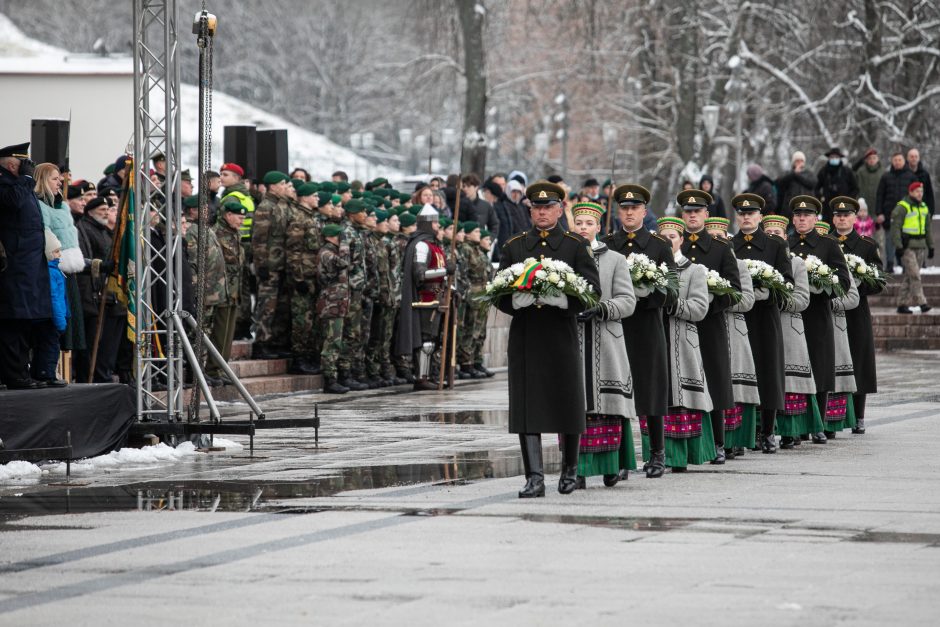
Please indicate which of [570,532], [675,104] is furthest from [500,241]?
[675,104]

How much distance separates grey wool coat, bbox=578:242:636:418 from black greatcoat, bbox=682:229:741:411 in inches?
67.9

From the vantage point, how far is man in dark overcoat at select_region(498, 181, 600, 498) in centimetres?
1202

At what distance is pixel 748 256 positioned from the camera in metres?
15.7

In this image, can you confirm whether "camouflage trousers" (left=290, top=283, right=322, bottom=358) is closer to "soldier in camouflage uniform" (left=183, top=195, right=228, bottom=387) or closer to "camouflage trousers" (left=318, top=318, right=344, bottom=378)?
"camouflage trousers" (left=318, top=318, right=344, bottom=378)

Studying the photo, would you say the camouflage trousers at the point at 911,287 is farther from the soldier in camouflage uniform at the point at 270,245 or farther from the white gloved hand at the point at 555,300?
the white gloved hand at the point at 555,300

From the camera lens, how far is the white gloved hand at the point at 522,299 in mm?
11945

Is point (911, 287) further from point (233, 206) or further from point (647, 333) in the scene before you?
point (647, 333)

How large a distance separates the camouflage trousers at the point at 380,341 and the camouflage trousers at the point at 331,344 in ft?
3.38

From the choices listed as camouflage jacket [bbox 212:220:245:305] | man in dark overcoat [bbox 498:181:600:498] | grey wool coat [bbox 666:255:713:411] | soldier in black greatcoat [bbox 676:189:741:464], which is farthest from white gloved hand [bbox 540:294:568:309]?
camouflage jacket [bbox 212:220:245:305]


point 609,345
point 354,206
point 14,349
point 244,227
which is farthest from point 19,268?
point 354,206

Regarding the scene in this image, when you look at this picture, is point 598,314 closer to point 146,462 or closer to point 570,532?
point 570,532

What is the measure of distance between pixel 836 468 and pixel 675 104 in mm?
32056

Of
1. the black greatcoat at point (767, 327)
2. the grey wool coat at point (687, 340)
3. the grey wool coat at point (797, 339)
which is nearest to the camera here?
the grey wool coat at point (687, 340)

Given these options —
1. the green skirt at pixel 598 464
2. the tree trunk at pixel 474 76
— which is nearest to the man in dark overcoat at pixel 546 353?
the green skirt at pixel 598 464
